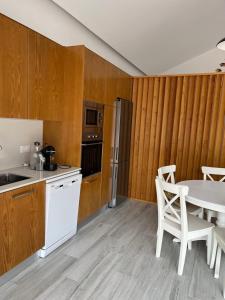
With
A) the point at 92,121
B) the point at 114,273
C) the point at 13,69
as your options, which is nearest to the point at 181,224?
the point at 114,273

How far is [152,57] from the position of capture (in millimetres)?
4863

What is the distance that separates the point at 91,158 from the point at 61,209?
0.83m

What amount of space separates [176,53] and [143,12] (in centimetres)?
238

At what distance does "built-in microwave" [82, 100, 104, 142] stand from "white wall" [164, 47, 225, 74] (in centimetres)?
407

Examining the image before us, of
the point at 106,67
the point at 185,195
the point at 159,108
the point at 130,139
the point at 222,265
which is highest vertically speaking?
the point at 106,67

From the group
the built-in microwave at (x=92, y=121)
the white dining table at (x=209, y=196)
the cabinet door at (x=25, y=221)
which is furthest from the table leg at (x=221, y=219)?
the cabinet door at (x=25, y=221)

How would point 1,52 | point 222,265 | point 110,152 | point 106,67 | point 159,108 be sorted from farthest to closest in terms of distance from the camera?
point 159,108, point 110,152, point 106,67, point 222,265, point 1,52

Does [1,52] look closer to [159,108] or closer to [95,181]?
[95,181]

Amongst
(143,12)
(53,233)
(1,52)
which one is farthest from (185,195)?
(143,12)

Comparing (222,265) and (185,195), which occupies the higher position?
(185,195)

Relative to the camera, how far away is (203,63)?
6.00 metres

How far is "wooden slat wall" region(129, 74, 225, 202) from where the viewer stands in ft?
11.5

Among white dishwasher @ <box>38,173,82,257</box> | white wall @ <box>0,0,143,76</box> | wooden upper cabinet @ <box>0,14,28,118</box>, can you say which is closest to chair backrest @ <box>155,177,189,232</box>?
white dishwasher @ <box>38,173,82,257</box>

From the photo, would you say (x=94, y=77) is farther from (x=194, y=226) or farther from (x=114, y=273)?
(x=114, y=273)
